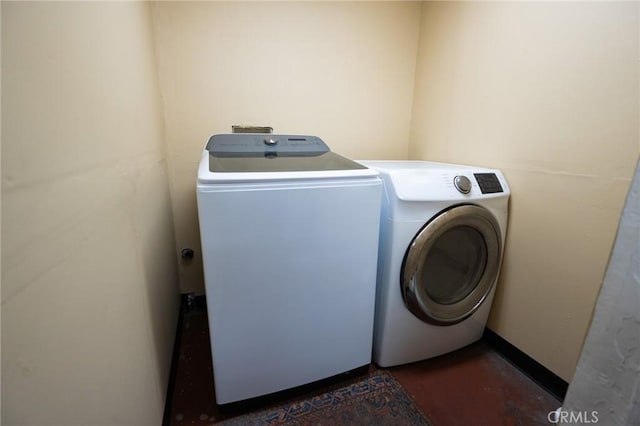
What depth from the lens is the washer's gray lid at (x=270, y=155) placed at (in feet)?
3.17

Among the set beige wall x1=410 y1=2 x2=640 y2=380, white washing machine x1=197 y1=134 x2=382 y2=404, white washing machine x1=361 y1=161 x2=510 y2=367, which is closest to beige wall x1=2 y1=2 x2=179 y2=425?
white washing machine x1=197 y1=134 x2=382 y2=404

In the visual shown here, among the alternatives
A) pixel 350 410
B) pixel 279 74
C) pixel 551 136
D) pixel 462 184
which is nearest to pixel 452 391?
pixel 350 410

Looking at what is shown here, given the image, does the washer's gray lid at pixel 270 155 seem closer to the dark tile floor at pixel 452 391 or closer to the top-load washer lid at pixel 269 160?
the top-load washer lid at pixel 269 160

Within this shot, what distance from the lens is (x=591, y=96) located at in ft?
3.14

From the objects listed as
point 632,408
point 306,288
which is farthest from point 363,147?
point 632,408

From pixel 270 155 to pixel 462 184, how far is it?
0.83 meters

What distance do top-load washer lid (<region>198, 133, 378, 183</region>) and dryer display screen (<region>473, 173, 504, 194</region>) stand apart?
0.54 meters

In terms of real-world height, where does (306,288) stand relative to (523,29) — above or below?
below

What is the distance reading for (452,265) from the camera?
1284mm

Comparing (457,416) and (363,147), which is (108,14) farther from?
(457,416)

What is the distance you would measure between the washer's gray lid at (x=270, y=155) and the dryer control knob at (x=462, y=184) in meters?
0.41

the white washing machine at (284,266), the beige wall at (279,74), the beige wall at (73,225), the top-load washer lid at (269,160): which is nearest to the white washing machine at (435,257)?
the white washing machine at (284,266)

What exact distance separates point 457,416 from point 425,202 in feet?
2.87

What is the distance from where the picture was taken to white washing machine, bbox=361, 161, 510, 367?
3.55ft
